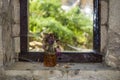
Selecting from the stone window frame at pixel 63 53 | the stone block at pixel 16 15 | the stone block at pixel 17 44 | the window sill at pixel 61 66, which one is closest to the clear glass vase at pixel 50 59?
the window sill at pixel 61 66

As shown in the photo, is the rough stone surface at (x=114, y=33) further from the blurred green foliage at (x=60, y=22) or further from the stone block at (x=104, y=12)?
the blurred green foliage at (x=60, y=22)

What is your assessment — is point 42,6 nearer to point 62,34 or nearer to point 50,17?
point 50,17

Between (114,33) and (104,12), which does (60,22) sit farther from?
(114,33)

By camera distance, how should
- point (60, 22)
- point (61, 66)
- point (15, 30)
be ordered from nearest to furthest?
point (61, 66), point (15, 30), point (60, 22)

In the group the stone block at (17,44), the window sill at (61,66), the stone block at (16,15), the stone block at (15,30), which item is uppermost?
the stone block at (16,15)

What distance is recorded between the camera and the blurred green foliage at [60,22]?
2502 mm

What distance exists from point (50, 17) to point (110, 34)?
0.57 metres

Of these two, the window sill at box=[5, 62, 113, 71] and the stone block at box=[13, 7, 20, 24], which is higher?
the stone block at box=[13, 7, 20, 24]

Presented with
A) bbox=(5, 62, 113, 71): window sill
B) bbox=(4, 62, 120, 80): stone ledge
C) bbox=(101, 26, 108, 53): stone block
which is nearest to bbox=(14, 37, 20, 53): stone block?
bbox=(5, 62, 113, 71): window sill

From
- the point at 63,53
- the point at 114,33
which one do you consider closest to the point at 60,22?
the point at 63,53

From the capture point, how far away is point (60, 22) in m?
2.53

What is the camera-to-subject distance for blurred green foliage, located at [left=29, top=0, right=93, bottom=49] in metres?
2.50

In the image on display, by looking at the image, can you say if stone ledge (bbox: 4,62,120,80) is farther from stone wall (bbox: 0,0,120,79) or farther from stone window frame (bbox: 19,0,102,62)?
stone window frame (bbox: 19,0,102,62)

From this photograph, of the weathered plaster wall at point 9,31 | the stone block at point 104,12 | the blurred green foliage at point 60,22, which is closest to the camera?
the weathered plaster wall at point 9,31
